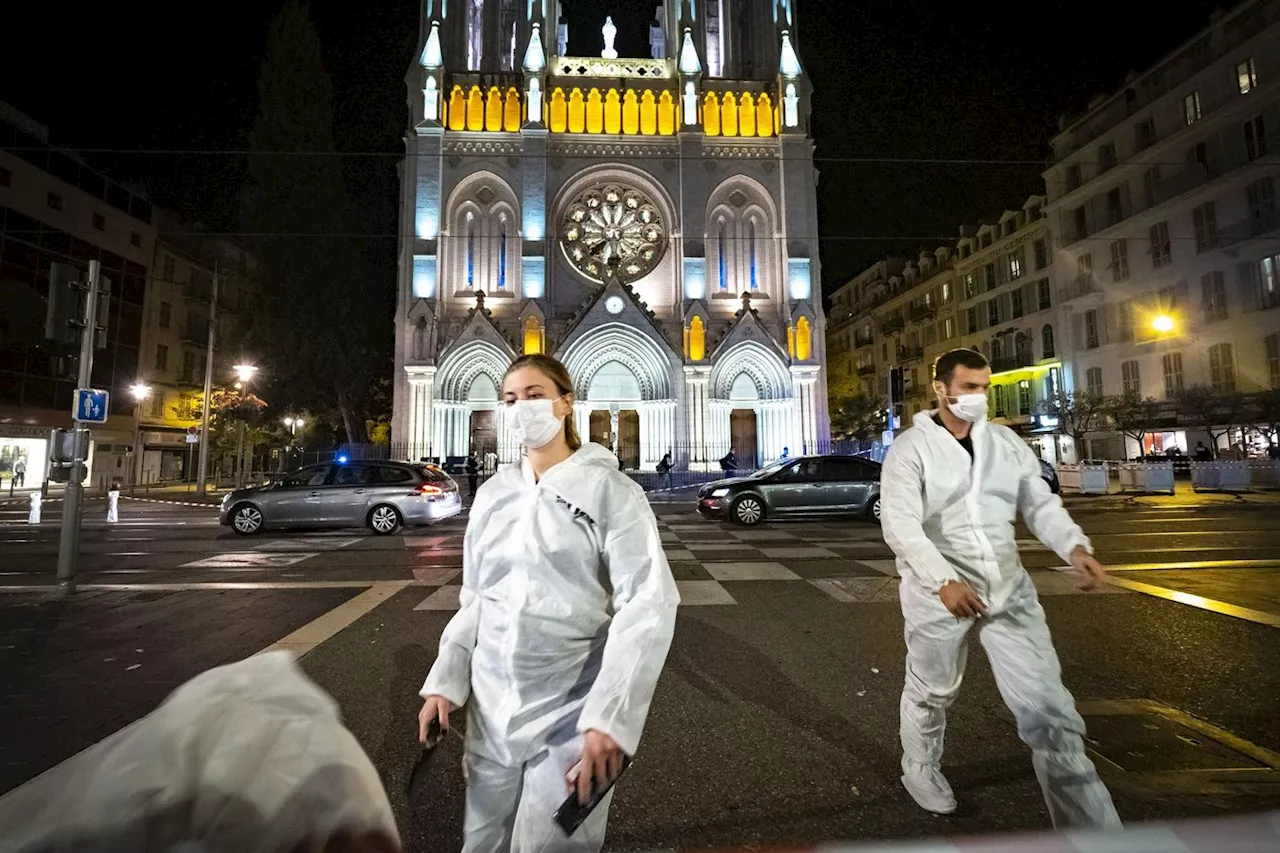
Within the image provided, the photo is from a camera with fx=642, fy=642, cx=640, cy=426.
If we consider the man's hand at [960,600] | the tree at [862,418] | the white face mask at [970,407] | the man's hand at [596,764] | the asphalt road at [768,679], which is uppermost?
the tree at [862,418]

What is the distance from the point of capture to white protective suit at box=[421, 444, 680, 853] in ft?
5.42

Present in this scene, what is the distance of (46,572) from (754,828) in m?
10.3

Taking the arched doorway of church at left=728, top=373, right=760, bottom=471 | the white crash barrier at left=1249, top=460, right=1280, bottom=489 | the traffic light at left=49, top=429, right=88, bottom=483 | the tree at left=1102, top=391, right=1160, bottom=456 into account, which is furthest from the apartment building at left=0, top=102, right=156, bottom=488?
the white crash barrier at left=1249, top=460, right=1280, bottom=489

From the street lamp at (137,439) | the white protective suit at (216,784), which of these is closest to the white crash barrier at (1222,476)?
the white protective suit at (216,784)

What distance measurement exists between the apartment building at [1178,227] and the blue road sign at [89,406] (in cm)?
2894

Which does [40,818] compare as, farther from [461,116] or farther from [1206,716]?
[461,116]

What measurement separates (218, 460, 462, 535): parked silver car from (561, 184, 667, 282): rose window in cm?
2133

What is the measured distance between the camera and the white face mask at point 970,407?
2963mm

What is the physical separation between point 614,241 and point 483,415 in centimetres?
1093

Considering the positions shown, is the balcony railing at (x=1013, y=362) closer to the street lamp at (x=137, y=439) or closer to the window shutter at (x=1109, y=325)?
the window shutter at (x=1109, y=325)

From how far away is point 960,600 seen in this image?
2.49 meters

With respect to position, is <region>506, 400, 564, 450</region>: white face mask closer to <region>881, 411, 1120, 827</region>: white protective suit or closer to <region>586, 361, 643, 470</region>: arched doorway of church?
<region>881, 411, 1120, 827</region>: white protective suit

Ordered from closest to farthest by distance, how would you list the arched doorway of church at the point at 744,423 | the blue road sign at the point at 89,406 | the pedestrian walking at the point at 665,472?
the blue road sign at the point at 89,406 → the pedestrian walking at the point at 665,472 → the arched doorway of church at the point at 744,423

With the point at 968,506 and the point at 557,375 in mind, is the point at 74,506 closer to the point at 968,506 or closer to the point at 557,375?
the point at 557,375
